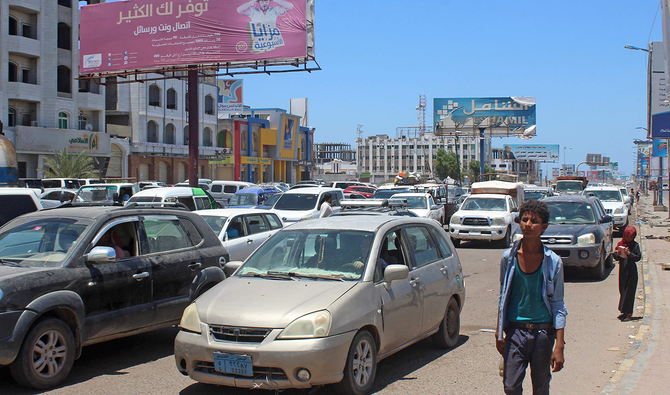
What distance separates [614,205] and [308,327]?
23044 mm

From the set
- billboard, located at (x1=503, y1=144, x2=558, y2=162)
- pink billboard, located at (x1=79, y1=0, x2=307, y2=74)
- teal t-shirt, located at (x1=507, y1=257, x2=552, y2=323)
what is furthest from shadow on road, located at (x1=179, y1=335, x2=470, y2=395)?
billboard, located at (x1=503, y1=144, x2=558, y2=162)

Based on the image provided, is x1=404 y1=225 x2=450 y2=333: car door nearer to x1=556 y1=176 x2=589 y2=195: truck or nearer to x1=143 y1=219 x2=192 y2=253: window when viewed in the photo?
x1=143 y1=219 x2=192 y2=253: window

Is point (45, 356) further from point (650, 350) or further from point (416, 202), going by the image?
point (416, 202)

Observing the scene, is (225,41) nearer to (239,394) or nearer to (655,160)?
(239,394)

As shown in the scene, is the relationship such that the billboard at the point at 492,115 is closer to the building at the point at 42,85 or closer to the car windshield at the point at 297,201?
the building at the point at 42,85

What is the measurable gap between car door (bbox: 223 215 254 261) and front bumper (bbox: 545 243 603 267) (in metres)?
6.19

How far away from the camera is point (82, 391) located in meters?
5.66

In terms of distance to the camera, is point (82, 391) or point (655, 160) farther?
point (655, 160)

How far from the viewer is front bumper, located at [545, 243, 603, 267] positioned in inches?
491

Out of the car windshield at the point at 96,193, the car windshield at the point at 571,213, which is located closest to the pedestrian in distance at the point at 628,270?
the car windshield at the point at 571,213

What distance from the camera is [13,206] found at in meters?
9.96

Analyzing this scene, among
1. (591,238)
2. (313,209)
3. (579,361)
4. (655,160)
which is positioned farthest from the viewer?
(655,160)

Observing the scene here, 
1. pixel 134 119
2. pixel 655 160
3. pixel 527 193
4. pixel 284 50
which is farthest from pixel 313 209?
pixel 655 160

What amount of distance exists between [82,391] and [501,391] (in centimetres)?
391
